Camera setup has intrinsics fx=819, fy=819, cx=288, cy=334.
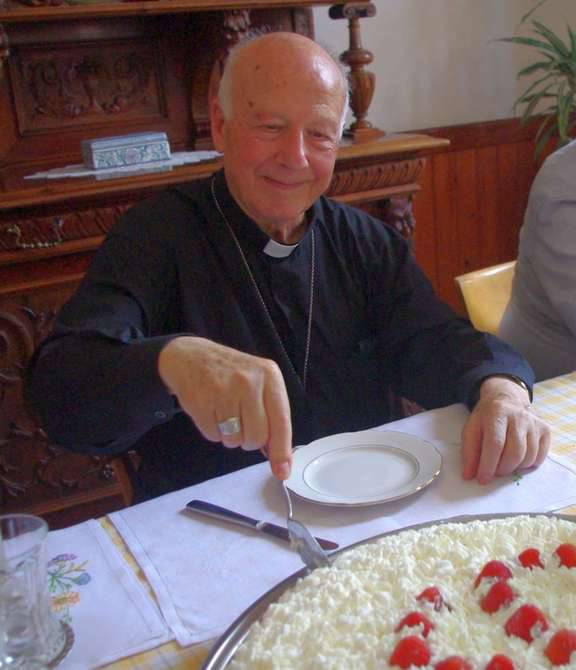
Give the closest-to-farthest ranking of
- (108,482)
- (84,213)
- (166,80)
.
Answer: (84,213)
(108,482)
(166,80)

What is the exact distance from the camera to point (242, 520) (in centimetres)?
89

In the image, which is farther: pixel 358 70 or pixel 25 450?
pixel 358 70

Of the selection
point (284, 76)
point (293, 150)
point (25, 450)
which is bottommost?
point (25, 450)

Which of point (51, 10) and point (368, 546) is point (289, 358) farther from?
point (51, 10)

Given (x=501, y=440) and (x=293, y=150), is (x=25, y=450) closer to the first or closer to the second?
(x=293, y=150)

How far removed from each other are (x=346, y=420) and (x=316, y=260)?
287 mm

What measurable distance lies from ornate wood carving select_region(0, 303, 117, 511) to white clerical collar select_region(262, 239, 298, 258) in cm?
92

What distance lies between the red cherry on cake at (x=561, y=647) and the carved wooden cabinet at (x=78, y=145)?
5.47 ft

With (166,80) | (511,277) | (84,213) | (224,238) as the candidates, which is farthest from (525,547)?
(166,80)

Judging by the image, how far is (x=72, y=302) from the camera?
3.96ft

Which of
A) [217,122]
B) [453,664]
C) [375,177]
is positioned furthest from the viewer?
[375,177]

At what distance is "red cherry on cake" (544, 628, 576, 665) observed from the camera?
60cm

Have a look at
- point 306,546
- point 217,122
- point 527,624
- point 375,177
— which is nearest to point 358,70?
point 375,177

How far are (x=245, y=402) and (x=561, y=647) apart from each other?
1.23 ft
